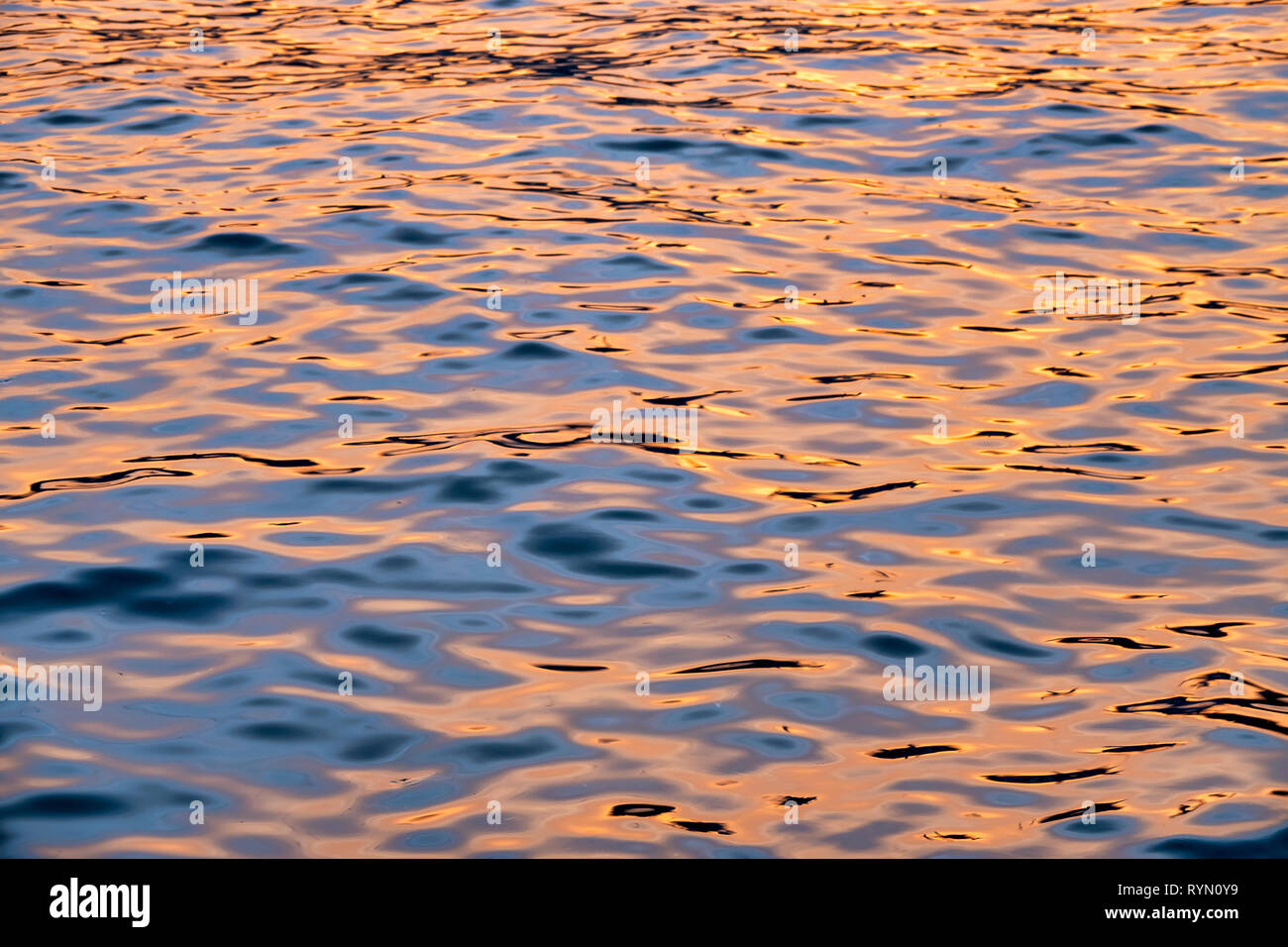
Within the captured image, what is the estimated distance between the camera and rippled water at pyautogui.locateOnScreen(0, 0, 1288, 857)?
4672mm

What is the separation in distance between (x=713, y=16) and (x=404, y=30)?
119 inches

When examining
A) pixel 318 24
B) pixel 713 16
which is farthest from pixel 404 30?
pixel 713 16

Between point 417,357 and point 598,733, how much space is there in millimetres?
3331

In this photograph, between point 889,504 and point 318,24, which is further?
point 318,24

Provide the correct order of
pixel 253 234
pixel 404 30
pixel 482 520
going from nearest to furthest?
pixel 482 520 < pixel 253 234 < pixel 404 30

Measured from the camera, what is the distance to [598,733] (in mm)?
4898

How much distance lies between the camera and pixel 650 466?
6.66 meters

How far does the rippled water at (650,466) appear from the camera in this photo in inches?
184

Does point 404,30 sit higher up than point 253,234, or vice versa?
point 404,30
